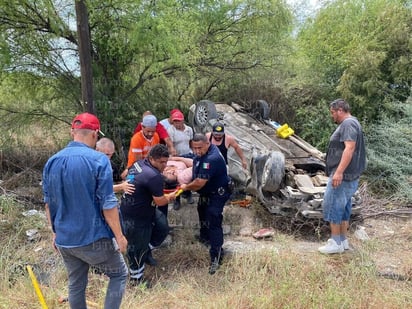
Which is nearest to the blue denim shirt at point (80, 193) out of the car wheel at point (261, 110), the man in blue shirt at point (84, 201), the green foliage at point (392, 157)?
the man in blue shirt at point (84, 201)

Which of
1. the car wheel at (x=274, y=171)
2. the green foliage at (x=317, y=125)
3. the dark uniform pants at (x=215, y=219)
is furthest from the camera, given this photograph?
the green foliage at (x=317, y=125)

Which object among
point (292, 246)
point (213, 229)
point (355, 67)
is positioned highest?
point (355, 67)

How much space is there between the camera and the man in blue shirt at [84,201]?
9.18 ft

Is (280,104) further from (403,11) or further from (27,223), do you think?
(27,223)

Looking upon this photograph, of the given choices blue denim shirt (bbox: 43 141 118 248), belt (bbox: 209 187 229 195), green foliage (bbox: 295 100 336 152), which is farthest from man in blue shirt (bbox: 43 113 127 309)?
green foliage (bbox: 295 100 336 152)

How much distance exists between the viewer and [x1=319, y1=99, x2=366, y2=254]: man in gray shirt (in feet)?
14.3

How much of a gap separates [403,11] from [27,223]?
8.45 metres

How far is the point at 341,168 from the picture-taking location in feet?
14.3

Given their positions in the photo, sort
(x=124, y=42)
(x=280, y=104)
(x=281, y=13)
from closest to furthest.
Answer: (x=124, y=42)
(x=281, y=13)
(x=280, y=104)

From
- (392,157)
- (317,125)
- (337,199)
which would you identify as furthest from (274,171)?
(317,125)

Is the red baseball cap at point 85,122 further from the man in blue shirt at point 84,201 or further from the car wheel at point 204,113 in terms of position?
the car wheel at point 204,113

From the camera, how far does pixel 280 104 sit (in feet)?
31.8

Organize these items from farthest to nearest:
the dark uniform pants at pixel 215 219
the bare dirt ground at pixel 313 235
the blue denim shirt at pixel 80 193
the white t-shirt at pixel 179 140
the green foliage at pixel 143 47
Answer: the green foliage at pixel 143 47 < the white t-shirt at pixel 179 140 < the bare dirt ground at pixel 313 235 < the dark uniform pants at pixel 215 219 < the blue denim shirt at pixel 80 193

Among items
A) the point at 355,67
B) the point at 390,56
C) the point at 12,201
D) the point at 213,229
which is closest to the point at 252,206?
the point at 213,229
